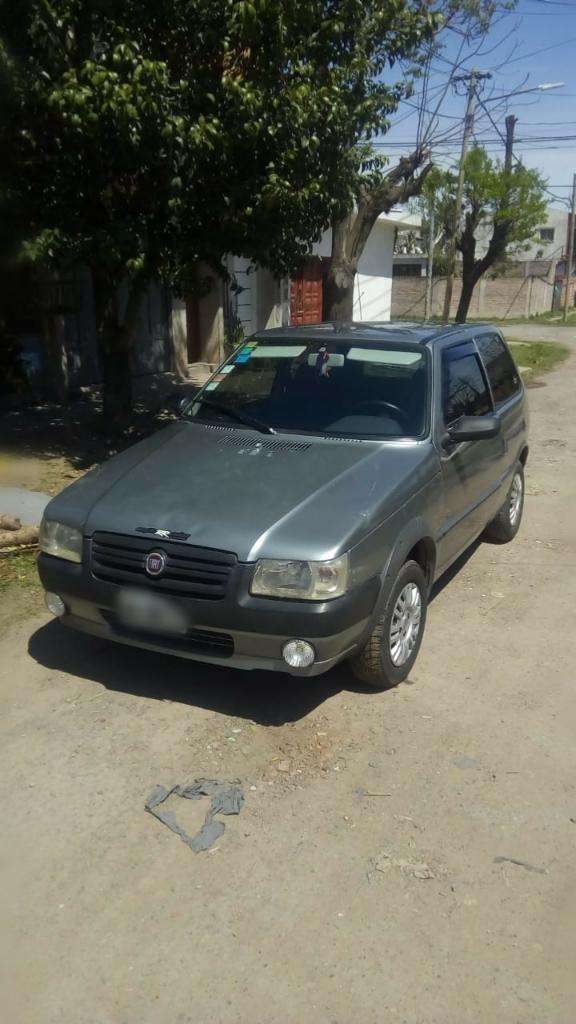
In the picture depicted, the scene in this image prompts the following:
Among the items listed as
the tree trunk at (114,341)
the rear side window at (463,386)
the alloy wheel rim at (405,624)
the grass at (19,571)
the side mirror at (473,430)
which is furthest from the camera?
the tree trunk at (114,341)

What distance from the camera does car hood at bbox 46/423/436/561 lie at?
3.69 metres

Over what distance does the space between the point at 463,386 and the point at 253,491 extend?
1.96 m

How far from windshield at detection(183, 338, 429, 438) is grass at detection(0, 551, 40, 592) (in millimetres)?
1566

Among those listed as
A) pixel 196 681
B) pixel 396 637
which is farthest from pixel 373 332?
pixel 196 681

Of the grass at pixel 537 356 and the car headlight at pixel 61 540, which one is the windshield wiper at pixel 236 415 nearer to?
the car headlight at pixel 61 540

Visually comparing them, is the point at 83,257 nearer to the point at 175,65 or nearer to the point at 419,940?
the point at 175,65

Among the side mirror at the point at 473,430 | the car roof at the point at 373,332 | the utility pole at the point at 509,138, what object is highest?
the utility pole at the point at 509,138

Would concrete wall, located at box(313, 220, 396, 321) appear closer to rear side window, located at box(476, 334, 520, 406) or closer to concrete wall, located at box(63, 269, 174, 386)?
concrete wall, located at box(63, 269, 174, 386)

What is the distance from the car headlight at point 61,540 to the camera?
404 cm

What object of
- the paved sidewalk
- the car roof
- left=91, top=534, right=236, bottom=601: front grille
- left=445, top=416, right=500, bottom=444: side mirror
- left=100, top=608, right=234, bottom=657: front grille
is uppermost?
the car roof

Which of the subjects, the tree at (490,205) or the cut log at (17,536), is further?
the tree at (490,205)

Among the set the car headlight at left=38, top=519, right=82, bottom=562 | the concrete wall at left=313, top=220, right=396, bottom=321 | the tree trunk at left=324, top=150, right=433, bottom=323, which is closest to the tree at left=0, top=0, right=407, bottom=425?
the car headlight at left=38, top=519, right=82, bottom=562

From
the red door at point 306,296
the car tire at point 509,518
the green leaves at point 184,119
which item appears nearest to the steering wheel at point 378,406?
the car tire at point 509,518

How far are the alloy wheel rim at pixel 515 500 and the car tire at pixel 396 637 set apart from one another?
2.42 meters
